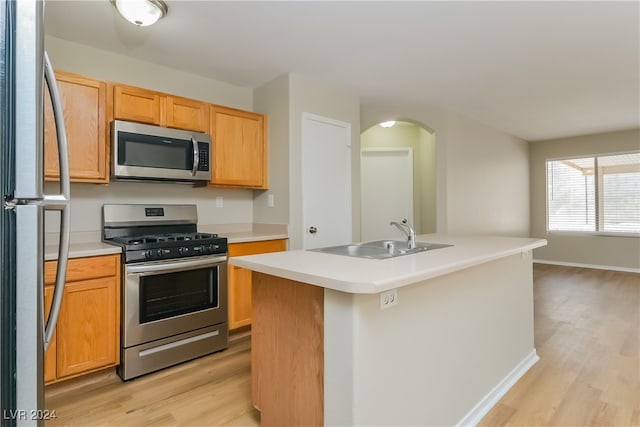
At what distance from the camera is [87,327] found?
215cm

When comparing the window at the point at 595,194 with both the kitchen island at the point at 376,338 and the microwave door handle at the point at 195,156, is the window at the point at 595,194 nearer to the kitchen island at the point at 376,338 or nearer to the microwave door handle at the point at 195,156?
the kitchen island at the point at 376,338

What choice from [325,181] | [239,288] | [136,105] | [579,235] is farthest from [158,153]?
[579,235]

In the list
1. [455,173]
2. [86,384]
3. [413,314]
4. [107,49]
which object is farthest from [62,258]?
[455,173]

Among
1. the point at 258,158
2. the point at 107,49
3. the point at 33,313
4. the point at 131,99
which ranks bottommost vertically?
the point at 33,313

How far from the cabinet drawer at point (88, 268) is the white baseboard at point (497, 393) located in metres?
2.22

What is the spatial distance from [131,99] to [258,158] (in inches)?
45.7

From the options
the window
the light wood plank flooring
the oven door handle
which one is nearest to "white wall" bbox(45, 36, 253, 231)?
the oven door handle

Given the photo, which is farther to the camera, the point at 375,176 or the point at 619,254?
the point at 619,254

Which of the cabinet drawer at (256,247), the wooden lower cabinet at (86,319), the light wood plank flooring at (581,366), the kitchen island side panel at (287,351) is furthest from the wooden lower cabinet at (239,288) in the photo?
the light wood plank flooring at (581,366)

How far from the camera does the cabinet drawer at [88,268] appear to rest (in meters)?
1.99

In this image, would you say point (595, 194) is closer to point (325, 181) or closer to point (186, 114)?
point (325, 181)

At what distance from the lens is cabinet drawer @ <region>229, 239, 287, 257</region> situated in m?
2.88

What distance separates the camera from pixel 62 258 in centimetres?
92

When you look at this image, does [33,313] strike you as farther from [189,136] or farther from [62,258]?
[189,136]
